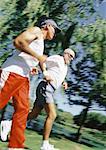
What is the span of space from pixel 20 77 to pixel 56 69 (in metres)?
1.33

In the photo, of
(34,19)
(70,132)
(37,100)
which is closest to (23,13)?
(34,19)

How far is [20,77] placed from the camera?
A: 4.72m

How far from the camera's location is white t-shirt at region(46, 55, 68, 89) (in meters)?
5.96

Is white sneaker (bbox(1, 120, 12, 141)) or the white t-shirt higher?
the white t-shirt

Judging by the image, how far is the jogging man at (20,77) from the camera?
4.64 metres

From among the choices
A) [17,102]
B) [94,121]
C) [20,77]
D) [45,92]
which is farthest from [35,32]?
[94,121]

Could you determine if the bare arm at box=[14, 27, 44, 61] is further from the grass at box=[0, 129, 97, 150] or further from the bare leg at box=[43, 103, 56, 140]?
the grass at box=[0, 129, 97, 150]

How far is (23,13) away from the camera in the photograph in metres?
11.8

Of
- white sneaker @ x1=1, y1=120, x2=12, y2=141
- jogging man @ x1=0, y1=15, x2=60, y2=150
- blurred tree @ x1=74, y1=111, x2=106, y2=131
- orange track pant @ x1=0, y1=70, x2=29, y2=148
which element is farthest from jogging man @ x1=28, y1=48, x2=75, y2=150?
blurred tree @ x1=74, y1=111, x2=106, y2=131

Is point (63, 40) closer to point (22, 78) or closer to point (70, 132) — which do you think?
point (70, 132)

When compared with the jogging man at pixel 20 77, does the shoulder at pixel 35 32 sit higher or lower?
higher

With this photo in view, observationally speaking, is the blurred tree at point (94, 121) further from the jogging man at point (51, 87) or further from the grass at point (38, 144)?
the jogging man at point (51, 87)

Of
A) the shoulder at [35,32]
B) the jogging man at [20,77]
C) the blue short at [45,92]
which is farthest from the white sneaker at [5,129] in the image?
the shoulder at [35,32]

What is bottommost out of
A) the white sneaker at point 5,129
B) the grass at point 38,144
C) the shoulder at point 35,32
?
the grass at point 38,144
